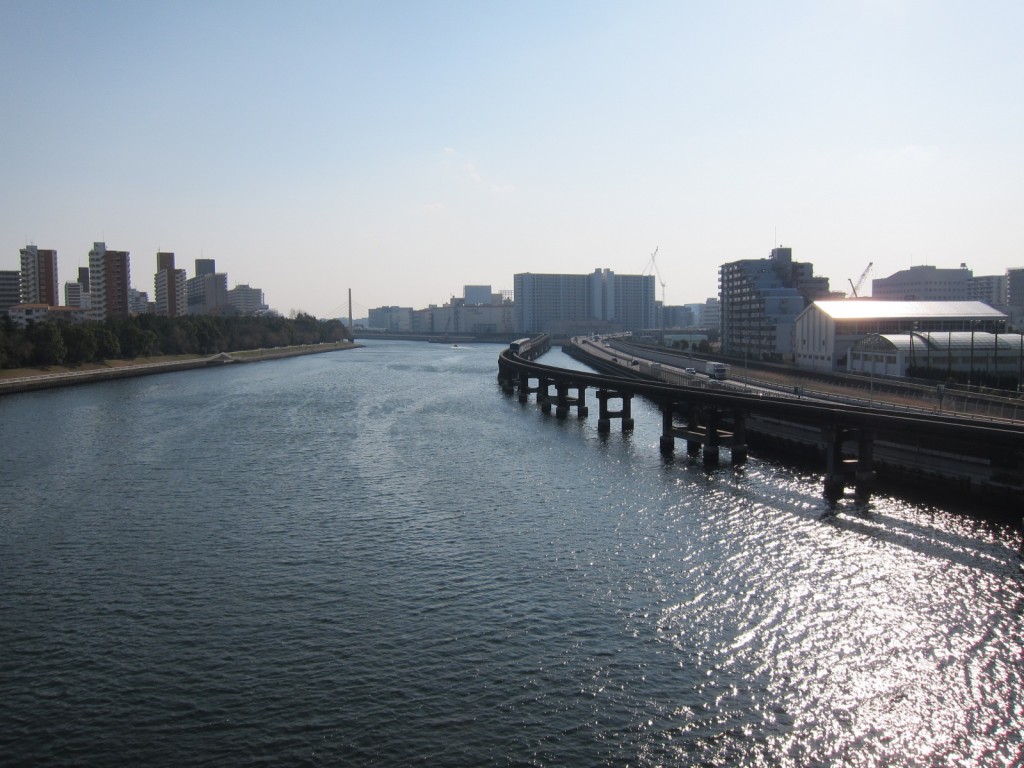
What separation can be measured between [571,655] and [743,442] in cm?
2181

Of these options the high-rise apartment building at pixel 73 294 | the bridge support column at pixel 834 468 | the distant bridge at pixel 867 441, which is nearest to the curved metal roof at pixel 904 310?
the distant bridge at pixel 867 441

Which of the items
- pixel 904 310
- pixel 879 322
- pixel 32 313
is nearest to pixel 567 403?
pixel 879 322

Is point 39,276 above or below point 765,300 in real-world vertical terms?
above

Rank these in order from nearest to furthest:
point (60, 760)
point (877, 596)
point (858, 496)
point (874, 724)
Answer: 1. point (60, 760)
2. point (874, 724)
3. point (877, 596)
4. point (858, 496)

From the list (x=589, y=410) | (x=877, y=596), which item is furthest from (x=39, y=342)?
(x=877, y=596)

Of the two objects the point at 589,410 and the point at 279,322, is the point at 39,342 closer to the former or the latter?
the point at 589,410

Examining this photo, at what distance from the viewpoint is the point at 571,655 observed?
14.5 m

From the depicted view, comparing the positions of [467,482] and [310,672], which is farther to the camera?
[467,482]

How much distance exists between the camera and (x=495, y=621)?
632 inches

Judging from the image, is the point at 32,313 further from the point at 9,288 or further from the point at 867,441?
the point at 867,441

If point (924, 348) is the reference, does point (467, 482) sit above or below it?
below

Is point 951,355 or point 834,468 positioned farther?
point 951,355

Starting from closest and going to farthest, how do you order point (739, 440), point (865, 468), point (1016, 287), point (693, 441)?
point (865, 468), point (739, 440), point (693, 441), point (1016, 287)

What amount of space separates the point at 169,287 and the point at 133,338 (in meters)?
86.3
